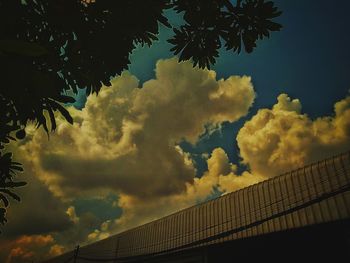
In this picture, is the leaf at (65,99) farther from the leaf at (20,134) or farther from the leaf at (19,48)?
the leaf at (19,48)

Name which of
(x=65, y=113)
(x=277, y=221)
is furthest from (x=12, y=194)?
(x=277, y=221)

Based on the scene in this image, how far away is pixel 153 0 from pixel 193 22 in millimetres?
916

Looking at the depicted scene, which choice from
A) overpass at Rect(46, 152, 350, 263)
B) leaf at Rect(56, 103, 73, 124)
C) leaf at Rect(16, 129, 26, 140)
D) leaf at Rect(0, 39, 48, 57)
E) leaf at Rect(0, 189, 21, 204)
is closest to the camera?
leaf at Rect(0, 39, 48, 57)

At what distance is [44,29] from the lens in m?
5.18

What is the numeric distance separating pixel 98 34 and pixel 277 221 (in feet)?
33.5

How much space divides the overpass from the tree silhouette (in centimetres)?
661

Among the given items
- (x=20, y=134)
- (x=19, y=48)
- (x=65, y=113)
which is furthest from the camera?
(x=20, y=134)

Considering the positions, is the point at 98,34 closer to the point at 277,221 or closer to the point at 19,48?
the point at 19,48

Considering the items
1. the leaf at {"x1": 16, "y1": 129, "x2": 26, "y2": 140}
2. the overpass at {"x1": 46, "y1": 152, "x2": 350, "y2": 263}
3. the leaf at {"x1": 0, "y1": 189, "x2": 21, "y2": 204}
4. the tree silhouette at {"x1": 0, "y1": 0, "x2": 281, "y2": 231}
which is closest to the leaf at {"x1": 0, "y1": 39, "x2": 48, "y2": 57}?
the tree silhouette at {"x1": 0, "y1": 0, "x2": 281, "y2": 231}

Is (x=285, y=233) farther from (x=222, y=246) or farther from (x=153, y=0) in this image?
(x=153, y=0)

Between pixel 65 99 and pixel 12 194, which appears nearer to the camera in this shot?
pixel 65 99

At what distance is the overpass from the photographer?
1130cm

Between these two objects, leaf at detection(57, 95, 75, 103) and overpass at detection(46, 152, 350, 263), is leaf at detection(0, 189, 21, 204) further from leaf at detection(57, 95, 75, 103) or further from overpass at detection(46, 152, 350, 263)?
overpass at detection(46, 152, 350, 263)

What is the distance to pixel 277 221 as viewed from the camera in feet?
41.2
